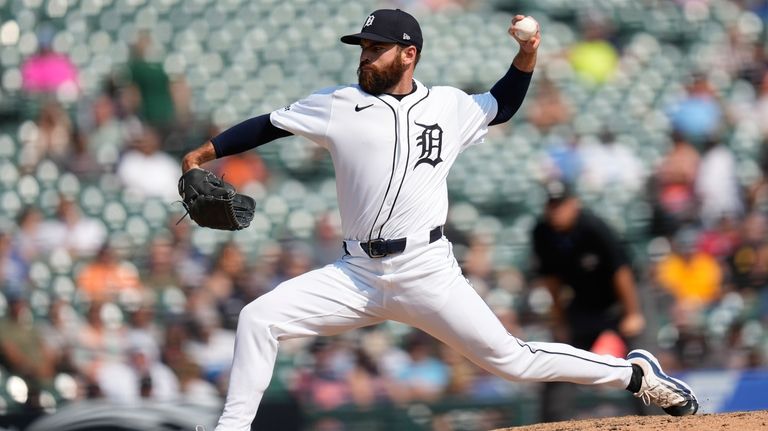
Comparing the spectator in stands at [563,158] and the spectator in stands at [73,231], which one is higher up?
the spectator in stands at [563,158]

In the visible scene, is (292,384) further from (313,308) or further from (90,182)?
(313,308)

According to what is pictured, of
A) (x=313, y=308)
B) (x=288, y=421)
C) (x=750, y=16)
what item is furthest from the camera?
(x=750, y=16)

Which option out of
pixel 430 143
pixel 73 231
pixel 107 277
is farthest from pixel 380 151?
pixel 73 231

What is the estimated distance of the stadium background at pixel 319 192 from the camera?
6.34m

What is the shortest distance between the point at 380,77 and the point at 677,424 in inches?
70.1

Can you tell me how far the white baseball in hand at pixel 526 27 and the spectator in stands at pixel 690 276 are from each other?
3.05 metres

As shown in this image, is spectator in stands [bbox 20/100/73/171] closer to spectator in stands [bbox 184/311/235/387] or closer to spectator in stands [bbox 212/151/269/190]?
spectator in stands [bbox 212/151/269/190]

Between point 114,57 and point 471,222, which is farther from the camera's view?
point 114,57

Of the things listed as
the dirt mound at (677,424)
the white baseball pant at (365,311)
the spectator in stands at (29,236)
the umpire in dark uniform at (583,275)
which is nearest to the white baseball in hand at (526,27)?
the white baseball pant at (365,311)

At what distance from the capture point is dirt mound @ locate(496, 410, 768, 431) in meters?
4.15

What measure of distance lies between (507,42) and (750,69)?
63.4 inches

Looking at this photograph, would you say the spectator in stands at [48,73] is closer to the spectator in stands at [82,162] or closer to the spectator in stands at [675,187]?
the spectator in stands at [82,162]

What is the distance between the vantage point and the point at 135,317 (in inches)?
259

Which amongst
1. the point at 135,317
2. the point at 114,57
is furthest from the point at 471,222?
the point at 114,57
